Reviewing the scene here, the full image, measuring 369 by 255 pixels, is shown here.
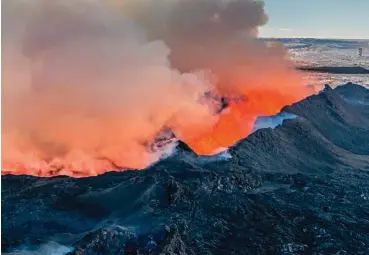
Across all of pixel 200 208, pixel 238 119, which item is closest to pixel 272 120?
pixel 238 119

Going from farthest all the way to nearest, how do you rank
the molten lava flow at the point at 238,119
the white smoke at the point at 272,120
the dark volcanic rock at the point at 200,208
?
the white smoke at the point at 272,120 < the molten lava flow at the point at 238,119 < the dark volcanic rock at the point at 200,208

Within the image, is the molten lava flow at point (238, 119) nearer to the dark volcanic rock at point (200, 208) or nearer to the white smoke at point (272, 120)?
the white smoke at point (272, 120)

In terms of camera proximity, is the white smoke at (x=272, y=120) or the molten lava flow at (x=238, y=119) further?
the white smoke at (x=272, y=120)

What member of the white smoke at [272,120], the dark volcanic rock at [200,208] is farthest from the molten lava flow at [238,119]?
the dark volcanic rock at [200,208]

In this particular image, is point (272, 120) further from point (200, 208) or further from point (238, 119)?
point (200, 208)

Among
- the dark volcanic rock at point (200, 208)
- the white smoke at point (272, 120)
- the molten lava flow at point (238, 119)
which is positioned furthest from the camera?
the white smoke at point (272, 120)

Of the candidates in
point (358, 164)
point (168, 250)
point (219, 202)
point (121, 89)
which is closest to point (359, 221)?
point (219, 202)

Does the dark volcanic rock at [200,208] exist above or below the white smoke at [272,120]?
below

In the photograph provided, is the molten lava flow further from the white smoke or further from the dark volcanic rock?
the dark volcanic rock
